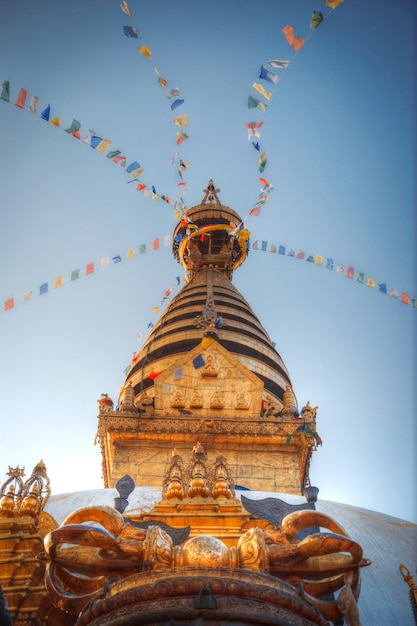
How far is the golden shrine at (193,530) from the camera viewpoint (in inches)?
193

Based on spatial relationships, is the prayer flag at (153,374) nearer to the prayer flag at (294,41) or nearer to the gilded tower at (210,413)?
the gilded tower at (210,413)

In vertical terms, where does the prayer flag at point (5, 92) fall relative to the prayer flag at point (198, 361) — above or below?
above

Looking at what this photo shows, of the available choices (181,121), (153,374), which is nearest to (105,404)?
(153,374)

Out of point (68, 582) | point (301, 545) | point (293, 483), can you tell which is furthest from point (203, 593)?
point (293, 483)

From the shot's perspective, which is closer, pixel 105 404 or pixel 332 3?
pixel 332 3

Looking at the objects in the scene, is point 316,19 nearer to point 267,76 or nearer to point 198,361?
point 267,76

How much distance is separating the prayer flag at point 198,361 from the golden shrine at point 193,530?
0.02 meters

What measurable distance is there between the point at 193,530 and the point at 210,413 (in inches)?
270

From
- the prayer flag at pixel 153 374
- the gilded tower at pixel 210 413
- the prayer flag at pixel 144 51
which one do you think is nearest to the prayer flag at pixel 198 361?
the gilded tower at pixel 210 413

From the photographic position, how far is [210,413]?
14.4 metres

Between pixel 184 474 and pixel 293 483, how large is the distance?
14.9 ft

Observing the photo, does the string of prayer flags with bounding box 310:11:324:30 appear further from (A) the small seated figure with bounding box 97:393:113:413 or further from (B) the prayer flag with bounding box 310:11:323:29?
(A) the small seated figure with bounding box 97:393:113:413

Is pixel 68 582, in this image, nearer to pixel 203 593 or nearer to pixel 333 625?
pixel 203 593

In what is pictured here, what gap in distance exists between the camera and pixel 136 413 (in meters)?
14.0
